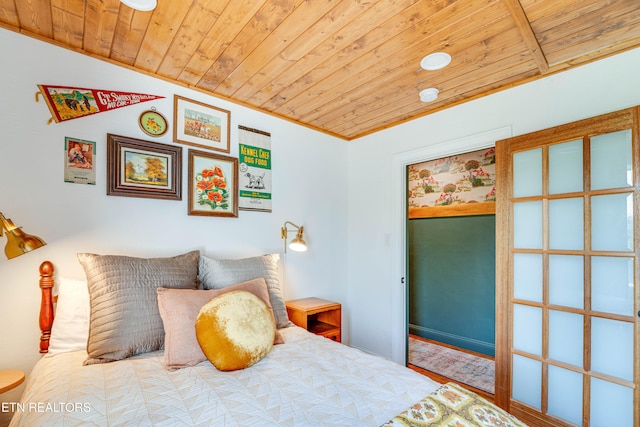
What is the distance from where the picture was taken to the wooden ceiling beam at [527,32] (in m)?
1.46

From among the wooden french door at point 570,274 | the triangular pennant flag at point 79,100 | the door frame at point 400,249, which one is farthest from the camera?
the door frame at point 400,249

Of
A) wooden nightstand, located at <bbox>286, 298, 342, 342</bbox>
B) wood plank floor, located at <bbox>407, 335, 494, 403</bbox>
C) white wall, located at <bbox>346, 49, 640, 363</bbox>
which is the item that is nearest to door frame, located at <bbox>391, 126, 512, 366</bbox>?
white wall, located at <bbox>346, 49, 640, 363</bbox>

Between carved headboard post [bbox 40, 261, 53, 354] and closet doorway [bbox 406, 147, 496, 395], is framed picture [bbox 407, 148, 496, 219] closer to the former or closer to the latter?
closet doorway [bbox 406, 147, 496, 395]

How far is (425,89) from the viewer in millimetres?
2326

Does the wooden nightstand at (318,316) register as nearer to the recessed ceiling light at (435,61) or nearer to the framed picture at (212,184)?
the framed picture at (212,184)

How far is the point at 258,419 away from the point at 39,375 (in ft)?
3.62

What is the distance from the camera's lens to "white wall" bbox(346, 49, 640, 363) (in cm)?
188

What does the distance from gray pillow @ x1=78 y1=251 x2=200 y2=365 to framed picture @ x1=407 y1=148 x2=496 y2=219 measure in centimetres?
261

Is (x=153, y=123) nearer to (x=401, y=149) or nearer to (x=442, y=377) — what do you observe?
(x=401, y=149)

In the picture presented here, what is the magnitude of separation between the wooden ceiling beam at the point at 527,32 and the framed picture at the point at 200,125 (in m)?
2.01

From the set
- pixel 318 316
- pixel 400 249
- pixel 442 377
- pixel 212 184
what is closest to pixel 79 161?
pixel 212 184

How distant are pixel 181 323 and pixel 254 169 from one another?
1466 mm

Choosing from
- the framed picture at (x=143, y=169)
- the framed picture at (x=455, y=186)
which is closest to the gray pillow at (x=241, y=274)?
the framed picture at (x=143, y=169)

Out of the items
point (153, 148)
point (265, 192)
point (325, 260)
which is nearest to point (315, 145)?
point (265, 192)
